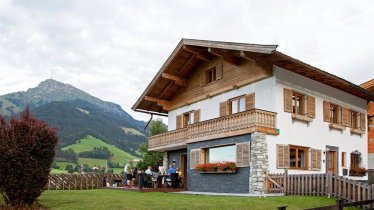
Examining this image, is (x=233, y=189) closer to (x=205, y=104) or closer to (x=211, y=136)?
(x=211, y=136)

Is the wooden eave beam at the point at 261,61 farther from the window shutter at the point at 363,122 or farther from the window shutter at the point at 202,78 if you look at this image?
the window shutter at the point at 363,122

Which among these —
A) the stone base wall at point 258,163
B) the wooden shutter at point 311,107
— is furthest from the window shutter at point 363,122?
the stone base wall at point 258,163

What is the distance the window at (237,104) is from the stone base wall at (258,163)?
3301 millimetres

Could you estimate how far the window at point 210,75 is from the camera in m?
25.8

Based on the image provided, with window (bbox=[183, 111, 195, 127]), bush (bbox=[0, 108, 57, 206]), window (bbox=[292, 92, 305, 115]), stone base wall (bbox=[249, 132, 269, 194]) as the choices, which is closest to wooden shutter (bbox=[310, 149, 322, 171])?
window (bbox=[292, 92, 305, 115])

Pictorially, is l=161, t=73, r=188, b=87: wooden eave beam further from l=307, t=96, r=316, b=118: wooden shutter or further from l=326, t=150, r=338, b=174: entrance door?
l=326, t=150, r=338, b=174: entrance door

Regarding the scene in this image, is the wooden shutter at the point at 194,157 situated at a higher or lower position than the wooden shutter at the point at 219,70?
lower

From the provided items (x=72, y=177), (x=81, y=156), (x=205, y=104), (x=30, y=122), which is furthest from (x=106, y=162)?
(x=30, y=122)

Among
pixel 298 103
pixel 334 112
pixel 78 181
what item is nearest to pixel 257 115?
pixel 298 103

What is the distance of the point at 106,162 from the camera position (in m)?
111

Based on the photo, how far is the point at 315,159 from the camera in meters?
22.5

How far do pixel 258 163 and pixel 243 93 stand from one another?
4.60 m

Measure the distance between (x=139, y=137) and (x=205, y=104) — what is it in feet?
454

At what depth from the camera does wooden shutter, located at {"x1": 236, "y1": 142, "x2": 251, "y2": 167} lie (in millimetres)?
20239
